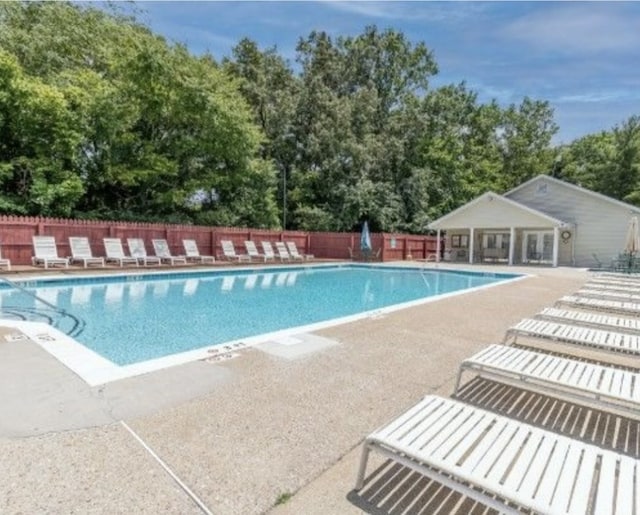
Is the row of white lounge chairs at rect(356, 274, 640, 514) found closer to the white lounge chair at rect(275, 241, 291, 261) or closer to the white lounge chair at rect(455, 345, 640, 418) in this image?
the white lounge chair at rect(455, 345, 640, 418)

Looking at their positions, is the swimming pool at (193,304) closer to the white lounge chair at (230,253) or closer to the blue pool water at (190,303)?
the blue pool water at (190,303)

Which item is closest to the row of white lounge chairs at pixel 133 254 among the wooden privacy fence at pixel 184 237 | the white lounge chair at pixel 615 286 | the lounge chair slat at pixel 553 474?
the wooden privacy fence at pixel 184 237

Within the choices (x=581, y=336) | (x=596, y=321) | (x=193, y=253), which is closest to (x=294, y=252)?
(x=193, y=253)

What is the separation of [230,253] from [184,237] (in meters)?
2.15

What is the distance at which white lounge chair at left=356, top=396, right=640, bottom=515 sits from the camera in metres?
1.89

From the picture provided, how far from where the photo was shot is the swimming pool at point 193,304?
6.63 metres

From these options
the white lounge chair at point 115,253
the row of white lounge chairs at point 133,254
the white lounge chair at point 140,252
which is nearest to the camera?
the row of white lounge chairs at point 133,254

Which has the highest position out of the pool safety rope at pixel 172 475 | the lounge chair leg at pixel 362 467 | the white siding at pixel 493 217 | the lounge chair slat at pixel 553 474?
the white siding at pixel 493 217

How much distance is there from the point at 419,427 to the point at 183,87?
2107 centimetres

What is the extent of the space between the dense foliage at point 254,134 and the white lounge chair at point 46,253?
3.98 m

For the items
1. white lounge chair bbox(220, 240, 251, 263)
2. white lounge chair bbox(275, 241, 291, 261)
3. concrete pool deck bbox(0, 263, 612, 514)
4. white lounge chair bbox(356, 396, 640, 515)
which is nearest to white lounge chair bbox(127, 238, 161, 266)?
white lounge chair bbox(220, 240, 251, 263)

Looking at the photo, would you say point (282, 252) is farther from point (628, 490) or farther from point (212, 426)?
point (628, 490)

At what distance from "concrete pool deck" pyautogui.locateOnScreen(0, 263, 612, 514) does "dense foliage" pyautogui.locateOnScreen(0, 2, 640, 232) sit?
53.3ft

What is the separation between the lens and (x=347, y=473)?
2543 mm
